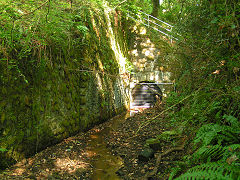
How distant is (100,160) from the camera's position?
4.15 meters

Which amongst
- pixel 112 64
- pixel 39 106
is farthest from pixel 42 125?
pixel 112 64

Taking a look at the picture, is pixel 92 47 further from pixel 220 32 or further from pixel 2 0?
pixel 220 32

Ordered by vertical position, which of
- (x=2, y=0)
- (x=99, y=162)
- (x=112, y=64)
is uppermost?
(x=2, y=0)

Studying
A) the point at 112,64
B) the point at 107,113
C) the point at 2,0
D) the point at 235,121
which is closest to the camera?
the point at 235,121

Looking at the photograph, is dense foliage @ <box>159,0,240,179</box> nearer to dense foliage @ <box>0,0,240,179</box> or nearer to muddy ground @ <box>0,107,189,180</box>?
dense foliage @ <box>0,0,240,179</box>

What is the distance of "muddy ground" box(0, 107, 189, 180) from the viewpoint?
123 inches

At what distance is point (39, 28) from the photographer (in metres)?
3.65

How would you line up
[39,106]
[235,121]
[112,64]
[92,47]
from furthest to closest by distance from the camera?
[112,64], [92,47], [39,106], [235,121]

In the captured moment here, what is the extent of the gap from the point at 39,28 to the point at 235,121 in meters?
3.61

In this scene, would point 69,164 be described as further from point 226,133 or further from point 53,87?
point 226,133

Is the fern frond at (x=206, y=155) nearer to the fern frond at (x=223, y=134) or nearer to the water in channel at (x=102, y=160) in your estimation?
the fern frond at (x=223, y=134)

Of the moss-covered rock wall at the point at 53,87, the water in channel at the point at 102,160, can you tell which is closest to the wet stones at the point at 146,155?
the water in channel at the point at 102,160

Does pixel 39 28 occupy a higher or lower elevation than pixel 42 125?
higher

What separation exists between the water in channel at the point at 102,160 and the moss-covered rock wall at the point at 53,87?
0.58 meters
